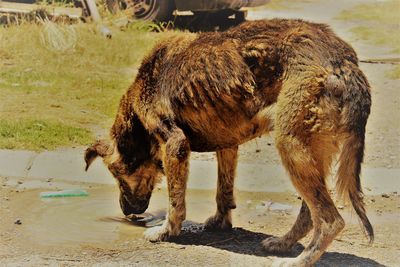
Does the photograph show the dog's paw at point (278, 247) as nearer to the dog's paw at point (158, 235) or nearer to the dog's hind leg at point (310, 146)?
the dog's hind leg at point (310, 146)

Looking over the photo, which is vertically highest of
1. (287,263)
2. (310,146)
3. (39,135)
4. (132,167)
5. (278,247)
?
(310,146)

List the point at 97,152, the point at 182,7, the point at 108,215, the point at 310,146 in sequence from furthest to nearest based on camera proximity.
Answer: the point at 182,7, the point at 108,215, the point at 97,152, the point at 310,146

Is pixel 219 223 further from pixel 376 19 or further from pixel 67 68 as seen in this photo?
pixel 67 68

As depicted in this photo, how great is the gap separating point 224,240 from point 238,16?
12.5ft

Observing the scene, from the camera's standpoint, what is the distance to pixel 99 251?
664 centimetres

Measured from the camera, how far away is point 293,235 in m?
6.69

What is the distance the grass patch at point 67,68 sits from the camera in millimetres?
10172

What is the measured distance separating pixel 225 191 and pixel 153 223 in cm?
67

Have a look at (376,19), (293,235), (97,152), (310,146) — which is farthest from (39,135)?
(310,146)

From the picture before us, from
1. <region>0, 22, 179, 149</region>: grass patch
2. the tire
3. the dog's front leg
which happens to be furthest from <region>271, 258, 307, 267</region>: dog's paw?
the tire

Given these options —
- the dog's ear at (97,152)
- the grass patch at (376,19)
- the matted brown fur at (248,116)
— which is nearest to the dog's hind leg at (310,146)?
the matted brown fur at (248,116)

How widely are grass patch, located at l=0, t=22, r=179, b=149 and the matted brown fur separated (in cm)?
289

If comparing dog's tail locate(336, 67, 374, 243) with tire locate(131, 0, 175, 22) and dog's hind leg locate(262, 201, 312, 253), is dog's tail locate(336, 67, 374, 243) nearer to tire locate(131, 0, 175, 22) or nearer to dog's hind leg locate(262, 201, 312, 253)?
dog's hind leg locate(262, 201, 312, 253)

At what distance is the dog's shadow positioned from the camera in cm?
661
